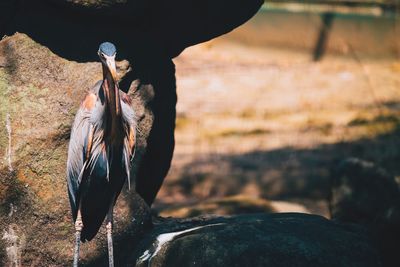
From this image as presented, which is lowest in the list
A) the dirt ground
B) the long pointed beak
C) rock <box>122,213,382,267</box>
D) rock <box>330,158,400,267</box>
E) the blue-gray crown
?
the dirt ground

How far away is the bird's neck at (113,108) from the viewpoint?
3.52 metres

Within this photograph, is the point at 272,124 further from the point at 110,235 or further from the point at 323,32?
the point at 110,235

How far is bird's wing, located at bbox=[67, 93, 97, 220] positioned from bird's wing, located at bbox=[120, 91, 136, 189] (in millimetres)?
167

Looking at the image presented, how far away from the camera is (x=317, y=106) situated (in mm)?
9453

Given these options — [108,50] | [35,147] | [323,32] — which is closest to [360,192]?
[35,147]

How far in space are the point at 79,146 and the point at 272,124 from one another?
550cm

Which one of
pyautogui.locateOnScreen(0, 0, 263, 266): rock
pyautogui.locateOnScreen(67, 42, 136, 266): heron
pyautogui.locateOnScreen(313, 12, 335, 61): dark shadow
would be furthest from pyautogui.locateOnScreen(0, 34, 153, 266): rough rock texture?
pyautogui.locateOnScreen(313, 12, 335, 61): dark shadow

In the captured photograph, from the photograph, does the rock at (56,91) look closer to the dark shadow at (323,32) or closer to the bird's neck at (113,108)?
the bird's neck at (113,108)

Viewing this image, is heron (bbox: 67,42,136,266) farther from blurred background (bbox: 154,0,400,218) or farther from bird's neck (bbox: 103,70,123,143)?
blurred background (bbox: 154,0,400,218)

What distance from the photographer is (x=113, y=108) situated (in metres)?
3.64

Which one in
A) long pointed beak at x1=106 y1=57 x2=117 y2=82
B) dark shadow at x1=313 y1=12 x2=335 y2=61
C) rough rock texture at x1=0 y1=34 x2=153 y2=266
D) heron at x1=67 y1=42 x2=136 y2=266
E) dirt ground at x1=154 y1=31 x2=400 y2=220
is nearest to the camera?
long pointed beak at x1=106 y1=57 x2=117 y2=82

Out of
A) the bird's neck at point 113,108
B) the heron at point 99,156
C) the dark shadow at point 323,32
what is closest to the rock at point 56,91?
the heron at point 99,156

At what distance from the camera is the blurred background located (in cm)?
727

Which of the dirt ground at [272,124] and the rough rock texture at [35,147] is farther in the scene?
the dirt ground at [272,124]
